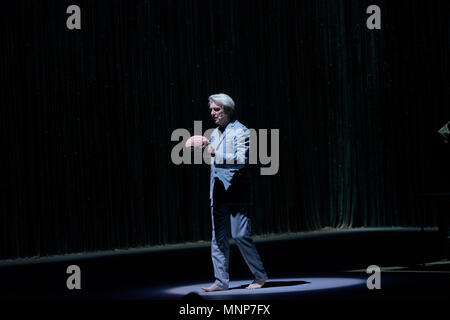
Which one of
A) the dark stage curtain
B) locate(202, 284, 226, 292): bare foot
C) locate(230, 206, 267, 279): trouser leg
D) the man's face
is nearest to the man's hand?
the man's face

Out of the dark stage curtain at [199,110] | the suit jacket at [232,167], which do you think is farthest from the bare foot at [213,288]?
the dark stage curtain at [199,110]

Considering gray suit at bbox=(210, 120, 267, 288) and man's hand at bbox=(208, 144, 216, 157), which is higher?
man's hand at bbox=(208, 144, 216, 157)

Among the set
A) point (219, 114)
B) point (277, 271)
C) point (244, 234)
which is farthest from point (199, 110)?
point (244, 234)

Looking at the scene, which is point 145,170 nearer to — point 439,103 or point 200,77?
point 200,77

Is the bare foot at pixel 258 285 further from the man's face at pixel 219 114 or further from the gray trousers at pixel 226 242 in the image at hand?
the man's face at pixel 219 114

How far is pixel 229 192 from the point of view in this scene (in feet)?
20.9

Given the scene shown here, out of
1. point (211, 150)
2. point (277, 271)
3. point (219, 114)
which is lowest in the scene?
point (277, 271)

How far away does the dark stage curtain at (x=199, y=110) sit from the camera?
34.3 feet

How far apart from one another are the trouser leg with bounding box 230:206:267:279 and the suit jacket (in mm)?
81

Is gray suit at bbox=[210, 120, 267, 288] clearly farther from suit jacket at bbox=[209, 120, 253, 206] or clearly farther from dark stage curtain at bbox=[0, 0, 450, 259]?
dark stage curtain at bbox=[0, 0, 450, 259]

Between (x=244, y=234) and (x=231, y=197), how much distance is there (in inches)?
11.3

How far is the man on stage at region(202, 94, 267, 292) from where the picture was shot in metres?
6.36

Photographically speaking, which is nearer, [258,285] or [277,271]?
[258,285]

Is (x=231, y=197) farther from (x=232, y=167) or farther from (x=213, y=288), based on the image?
(x=213, y=288)
